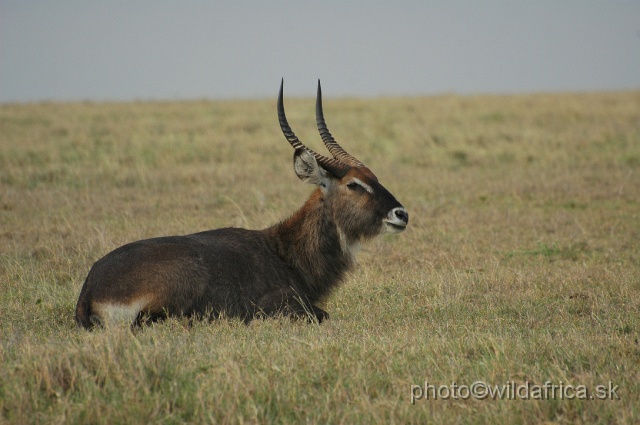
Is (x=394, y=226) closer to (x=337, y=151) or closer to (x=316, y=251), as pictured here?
(x=316, y=251)

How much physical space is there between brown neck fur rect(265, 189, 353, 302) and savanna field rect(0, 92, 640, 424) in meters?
0.28

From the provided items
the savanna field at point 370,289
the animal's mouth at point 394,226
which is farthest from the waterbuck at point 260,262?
Result: the savanna field at point 370,289

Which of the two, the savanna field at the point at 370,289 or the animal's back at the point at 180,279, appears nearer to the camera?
the savanna field at the point at 370,289

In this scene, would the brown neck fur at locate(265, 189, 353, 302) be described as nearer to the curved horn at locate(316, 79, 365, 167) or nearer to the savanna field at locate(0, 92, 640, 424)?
the savanna field at locate(0, 92, 640, 424)

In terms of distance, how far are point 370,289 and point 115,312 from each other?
2.93 m

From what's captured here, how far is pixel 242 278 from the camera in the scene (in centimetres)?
721

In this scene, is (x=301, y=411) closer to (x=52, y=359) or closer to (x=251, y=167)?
(x=52, y=359)

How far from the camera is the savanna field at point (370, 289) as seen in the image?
4.78 metres

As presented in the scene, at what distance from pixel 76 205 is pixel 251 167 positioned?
5641 mm

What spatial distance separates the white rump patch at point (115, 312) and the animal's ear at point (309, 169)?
2.14m

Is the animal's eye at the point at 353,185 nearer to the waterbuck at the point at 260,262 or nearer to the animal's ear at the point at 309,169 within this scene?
the waterbuck at the point at 260,262

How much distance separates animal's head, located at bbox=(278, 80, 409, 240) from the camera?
7.56 metres

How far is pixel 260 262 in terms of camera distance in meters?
7.47

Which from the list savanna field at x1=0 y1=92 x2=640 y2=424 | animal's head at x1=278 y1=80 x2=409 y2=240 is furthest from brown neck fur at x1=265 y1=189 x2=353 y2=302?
savanna field at x1=0 y1=92 x2=640 y2=424
